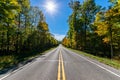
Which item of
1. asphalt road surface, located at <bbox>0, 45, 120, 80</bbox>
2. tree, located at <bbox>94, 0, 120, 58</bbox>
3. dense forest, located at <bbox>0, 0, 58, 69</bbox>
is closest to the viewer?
asphalt road surface, located at <bbox>0, 45, 120, 80</bbox>

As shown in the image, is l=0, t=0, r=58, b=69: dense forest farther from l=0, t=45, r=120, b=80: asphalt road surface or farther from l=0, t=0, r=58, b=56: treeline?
l=0, t=45, r=120, b=80: asphalt road surface

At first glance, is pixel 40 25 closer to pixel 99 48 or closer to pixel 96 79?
pixel 99 48

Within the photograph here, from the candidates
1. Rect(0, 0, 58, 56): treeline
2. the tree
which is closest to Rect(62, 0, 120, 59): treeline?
the tree

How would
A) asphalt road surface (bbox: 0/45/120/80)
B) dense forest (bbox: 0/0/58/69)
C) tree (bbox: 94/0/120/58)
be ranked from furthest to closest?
tree (bbox: 94/0/120/58), dense forest (bbox: 0/0/58/69), asphalt road surface (bbox: 0/45/120/80)

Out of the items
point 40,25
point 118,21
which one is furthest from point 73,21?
point 118,21

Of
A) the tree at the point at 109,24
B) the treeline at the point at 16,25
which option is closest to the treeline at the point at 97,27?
the tree at the point at 109,24

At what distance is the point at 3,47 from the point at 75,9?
25.1m

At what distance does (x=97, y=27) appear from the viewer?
39500 mm

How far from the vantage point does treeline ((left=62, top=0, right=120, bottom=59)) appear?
3338 cm

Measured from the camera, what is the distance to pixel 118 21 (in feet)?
96.8

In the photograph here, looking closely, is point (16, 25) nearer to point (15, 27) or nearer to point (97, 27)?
point (15, 27)

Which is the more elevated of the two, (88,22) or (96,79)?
(88,22)

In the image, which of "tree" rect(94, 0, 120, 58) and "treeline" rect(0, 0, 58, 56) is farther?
"tree" rect(94, 0, 120, 58)

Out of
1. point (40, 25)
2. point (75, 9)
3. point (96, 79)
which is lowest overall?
point (96, 79)
